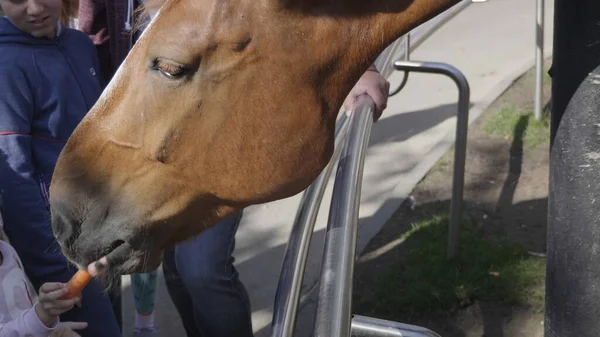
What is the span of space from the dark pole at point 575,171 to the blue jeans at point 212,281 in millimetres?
1218

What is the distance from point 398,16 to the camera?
1.81 meters

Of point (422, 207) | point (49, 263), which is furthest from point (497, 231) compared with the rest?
point (49, 263)

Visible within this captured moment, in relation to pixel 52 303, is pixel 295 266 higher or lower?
higher

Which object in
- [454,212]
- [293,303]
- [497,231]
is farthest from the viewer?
[497,231]

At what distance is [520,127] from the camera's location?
5.50 m

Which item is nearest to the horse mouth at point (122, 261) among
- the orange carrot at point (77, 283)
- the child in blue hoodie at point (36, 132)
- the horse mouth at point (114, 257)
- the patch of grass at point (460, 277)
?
the horse mouth at point (114, 257)

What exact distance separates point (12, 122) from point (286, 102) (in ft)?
4.05

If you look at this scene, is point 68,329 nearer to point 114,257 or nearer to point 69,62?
point 114,257

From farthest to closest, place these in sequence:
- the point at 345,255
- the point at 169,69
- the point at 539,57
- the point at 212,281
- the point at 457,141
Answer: the point at 539,57
the point at 457,141
the point at 212,281
the point at 169,69
the point at 345,255

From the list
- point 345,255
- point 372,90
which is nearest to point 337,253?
point 345,255

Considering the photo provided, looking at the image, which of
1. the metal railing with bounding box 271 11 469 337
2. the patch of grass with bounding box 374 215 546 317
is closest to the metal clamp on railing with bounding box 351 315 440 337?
the metal railing with bounding box 271 11 469 337

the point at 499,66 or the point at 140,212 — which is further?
the point at 499,66

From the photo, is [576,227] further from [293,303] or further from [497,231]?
[497,231]

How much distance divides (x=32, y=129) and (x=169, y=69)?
121cm
